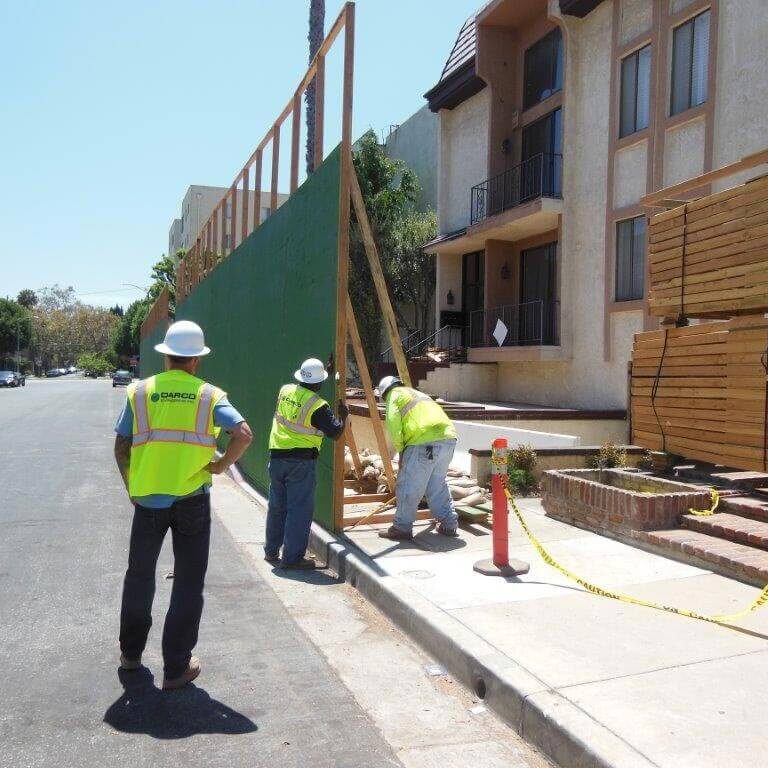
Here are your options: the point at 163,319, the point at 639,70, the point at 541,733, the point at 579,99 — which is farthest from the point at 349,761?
the point at 163,319

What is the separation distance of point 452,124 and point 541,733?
1833 centimetres

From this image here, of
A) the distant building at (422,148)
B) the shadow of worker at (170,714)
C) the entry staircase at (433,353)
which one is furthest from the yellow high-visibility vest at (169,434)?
the distant building at (422,148)

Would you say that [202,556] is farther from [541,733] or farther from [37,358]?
[37,358]

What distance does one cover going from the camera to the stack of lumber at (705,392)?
676 cm

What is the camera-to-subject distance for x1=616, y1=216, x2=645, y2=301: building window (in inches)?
531

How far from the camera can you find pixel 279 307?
1007 cm

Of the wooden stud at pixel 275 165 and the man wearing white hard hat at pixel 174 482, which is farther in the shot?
the wooden stud at pixel 275 165

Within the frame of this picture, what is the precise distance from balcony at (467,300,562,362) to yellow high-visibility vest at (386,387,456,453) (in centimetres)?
828

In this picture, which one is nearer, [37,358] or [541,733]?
[541,733]

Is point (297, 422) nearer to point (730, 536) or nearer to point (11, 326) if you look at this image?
point (730, 536)

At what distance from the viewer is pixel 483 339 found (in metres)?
18.0

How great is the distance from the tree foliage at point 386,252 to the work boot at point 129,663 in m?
17.4

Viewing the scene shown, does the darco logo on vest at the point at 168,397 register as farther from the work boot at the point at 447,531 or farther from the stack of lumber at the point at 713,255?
the stack of lumber at the point at 713,255

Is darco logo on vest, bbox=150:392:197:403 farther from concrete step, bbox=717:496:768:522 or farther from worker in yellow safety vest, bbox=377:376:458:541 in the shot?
concrete step, bbox=717:496:768:522
